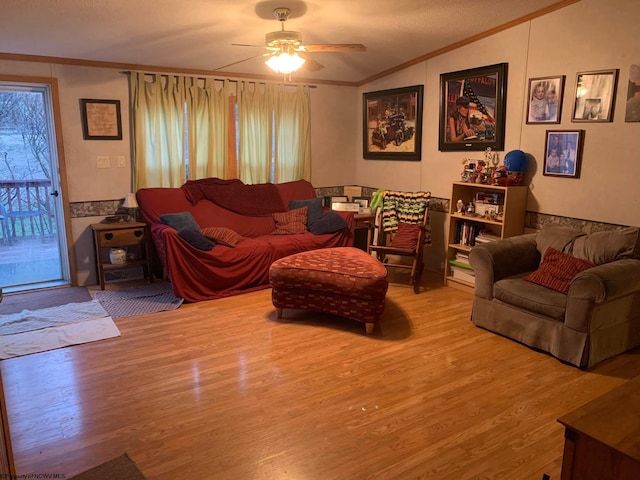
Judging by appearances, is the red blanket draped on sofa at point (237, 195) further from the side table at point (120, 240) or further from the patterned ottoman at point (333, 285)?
the patterned ottoman at point (333, 285)

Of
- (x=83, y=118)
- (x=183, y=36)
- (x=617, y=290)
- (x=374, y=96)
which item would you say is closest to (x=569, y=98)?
(x=617, y=290)

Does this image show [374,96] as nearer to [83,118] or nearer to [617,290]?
[83,118]

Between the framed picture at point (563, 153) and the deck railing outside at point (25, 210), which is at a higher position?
the framed picture at point (563, 153)

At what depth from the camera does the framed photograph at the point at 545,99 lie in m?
4.01

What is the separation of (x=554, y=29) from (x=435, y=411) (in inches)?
132

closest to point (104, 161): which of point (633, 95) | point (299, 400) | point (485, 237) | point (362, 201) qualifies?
point (362, 201)

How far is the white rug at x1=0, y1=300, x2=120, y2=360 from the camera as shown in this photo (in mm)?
3357

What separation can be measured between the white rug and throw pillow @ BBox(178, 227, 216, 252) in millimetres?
938

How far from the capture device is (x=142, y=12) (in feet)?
11.6

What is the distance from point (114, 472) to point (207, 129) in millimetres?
3925

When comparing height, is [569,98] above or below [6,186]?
above

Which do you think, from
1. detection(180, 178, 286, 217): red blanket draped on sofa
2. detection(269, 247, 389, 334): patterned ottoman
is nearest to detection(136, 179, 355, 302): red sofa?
detection(180, 178, 286, 217): red blanket draped on sofa

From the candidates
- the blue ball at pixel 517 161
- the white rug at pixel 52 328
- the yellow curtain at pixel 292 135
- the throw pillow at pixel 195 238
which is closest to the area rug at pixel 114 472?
the white rug at pixel 52 328

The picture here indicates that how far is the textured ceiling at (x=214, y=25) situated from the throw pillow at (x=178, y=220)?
158cm
